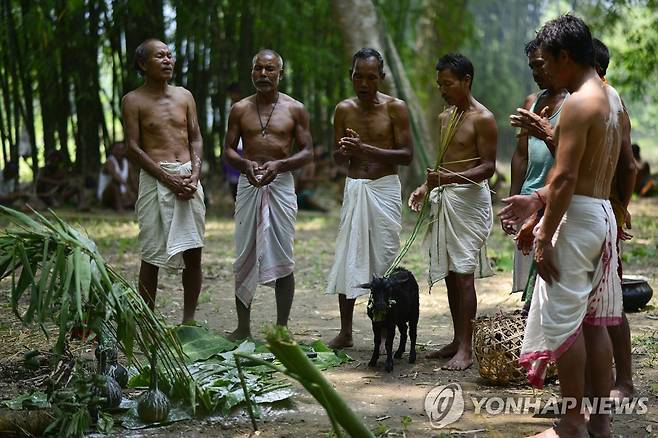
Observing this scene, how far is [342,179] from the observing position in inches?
659

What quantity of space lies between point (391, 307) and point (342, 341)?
74cm

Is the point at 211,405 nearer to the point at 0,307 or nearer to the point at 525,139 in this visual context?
the point at 525,139

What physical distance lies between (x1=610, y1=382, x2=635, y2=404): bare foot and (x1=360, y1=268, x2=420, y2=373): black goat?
3.96 feet

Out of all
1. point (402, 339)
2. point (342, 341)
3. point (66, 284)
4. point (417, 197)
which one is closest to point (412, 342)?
point (402, 339)

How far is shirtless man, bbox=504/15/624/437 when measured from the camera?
3.32m

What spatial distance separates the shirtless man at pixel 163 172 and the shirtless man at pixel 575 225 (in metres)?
2.62

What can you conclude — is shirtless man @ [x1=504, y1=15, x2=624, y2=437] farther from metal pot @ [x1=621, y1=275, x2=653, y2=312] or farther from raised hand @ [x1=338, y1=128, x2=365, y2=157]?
metal pot @ [x1=621, y1=275, x2=653, y2=312]

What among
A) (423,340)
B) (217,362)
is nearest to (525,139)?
(423,340)

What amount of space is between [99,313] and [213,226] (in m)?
8.47

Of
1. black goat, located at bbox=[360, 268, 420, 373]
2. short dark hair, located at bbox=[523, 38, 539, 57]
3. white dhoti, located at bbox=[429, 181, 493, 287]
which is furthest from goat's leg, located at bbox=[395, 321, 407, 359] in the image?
short dark hair, located at bbox=[523, 38, 539, 57]

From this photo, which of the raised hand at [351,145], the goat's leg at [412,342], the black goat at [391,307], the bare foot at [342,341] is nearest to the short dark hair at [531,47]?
the raised hand at [351,145]

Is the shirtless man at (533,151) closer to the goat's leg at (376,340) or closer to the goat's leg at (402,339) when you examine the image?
the goat's leg at (402,339)

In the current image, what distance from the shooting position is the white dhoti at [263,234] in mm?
5340

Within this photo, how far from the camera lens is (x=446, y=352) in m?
5.06
